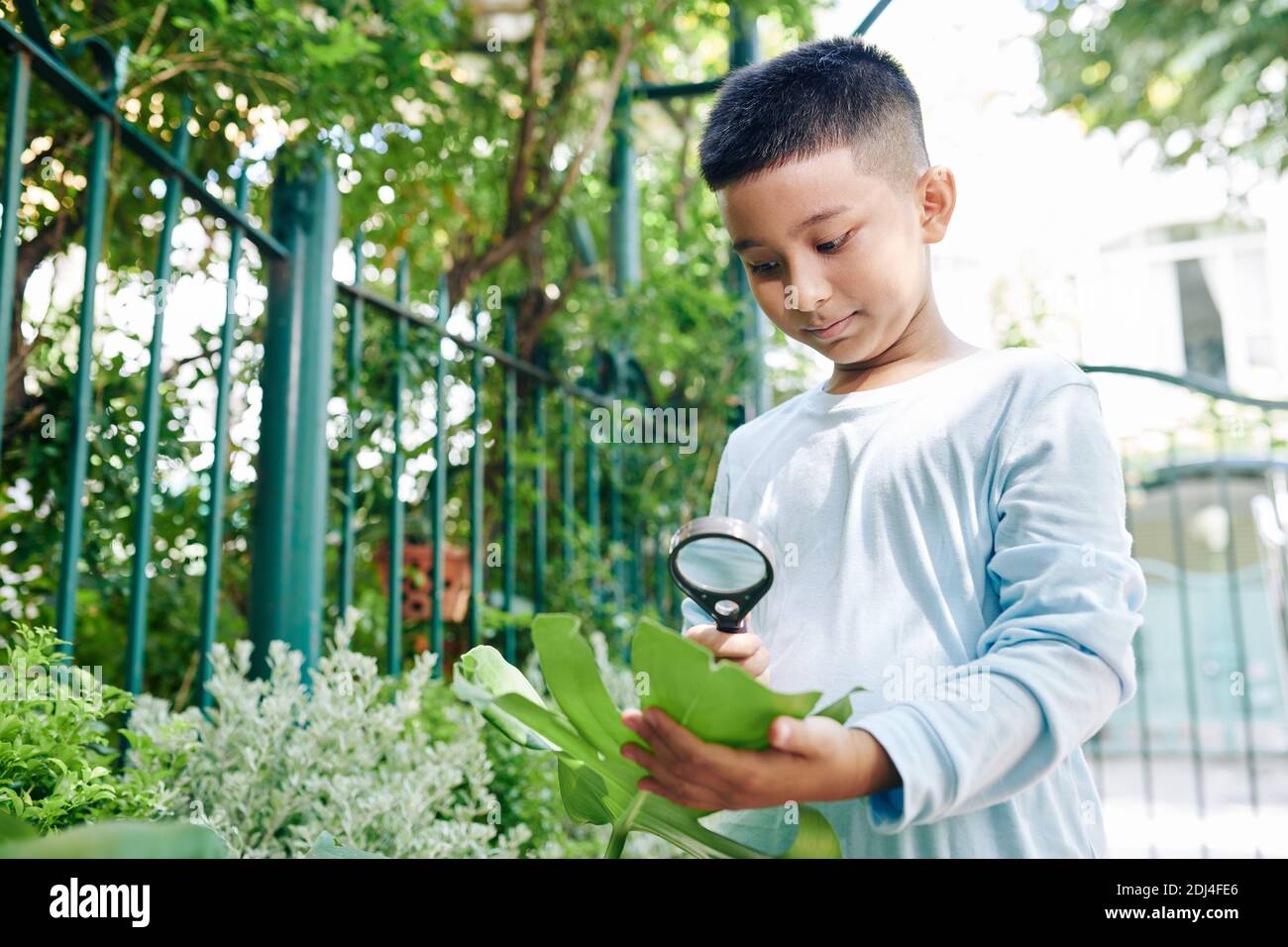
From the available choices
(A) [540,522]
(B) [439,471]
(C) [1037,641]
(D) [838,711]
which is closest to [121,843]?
(D) [838,711]

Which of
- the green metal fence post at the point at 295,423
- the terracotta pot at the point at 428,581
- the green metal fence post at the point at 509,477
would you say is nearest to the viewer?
the green metal fence post at the point at 295,423

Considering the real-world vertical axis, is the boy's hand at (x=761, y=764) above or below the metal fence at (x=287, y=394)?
below

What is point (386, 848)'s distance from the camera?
1.76 metres

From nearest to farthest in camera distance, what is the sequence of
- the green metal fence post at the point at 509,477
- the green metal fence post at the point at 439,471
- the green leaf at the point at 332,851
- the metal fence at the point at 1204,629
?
the green leaf at the point at 332,851 < the green metal fence post at the point at 439,471 < the green metal fence post at the point at 509,477 < the metal fence at the point at 1204,629

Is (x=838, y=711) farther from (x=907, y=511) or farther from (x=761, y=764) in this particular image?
(x=907, y=511)

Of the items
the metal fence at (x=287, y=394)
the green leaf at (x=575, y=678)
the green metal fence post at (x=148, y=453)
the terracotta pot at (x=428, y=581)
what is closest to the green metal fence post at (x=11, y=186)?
the metal fence at (x=287, y=394)

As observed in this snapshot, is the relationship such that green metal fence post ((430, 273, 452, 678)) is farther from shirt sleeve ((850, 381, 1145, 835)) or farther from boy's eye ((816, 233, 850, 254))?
shirt sleeve ((850, 381, 1145, 835))

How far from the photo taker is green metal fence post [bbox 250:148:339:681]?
2.23 meters

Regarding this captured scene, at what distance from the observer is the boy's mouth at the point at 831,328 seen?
1.03 metres

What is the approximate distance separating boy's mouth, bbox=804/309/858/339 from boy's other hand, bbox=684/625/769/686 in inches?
12.7

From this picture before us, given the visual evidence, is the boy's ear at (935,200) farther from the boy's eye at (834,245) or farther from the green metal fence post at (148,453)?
the green metal fence post at (148,453)

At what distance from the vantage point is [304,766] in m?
1.74

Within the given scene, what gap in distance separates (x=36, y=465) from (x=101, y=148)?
0.72 metres
